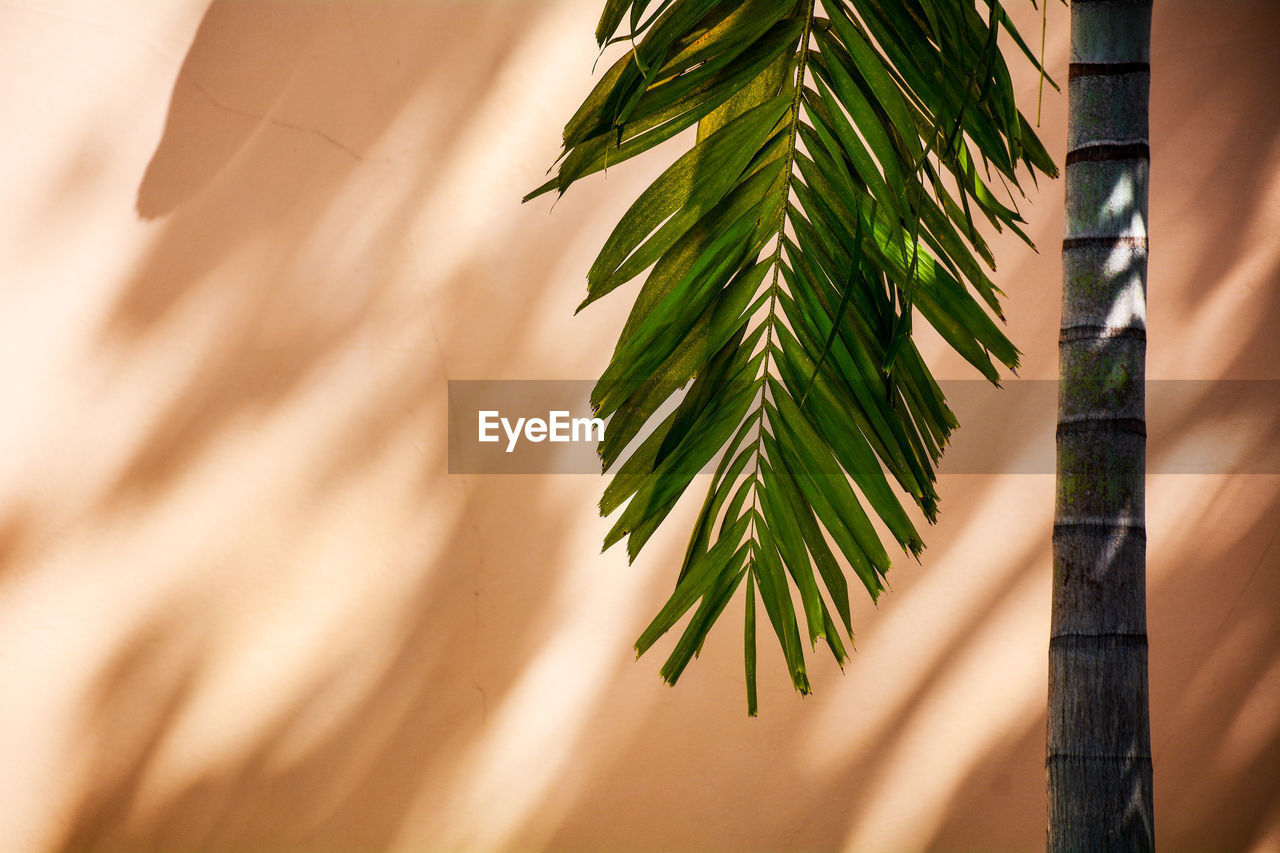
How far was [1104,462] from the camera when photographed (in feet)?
1.95

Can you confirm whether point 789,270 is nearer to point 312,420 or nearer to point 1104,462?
point 1104,462

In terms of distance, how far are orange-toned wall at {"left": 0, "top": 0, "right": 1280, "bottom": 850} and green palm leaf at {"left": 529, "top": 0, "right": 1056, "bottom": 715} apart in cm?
76

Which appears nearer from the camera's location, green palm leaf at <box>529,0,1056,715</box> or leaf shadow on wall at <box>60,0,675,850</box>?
green palm leaf at <box>529,0,1056,715</box>

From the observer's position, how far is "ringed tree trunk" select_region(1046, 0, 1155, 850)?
586 mm

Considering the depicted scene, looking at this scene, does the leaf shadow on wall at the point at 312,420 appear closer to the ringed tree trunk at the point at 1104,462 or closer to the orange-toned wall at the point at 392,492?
the orange-toned wall at the point at 392,492

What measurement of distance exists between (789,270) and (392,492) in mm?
939

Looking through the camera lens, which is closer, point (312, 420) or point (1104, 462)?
point (1104, 462)

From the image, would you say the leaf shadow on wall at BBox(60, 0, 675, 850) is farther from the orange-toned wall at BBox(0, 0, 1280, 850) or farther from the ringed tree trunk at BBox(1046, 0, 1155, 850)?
the ringed tree trunk at BBox(1046, 0, 1155, 850)

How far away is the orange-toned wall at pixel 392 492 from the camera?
1.36 m

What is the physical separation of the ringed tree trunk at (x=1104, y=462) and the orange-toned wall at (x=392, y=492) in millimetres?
804

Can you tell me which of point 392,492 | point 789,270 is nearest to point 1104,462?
point 789,270

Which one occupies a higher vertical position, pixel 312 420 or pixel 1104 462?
pixel 312 420

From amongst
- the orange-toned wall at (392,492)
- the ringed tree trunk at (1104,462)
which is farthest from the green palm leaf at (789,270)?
the orange-toned wall at (392,492)

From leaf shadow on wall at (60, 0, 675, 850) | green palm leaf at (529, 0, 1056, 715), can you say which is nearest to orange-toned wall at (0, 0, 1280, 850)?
leaf shadow on wall at (60, 0, 675, 850)
